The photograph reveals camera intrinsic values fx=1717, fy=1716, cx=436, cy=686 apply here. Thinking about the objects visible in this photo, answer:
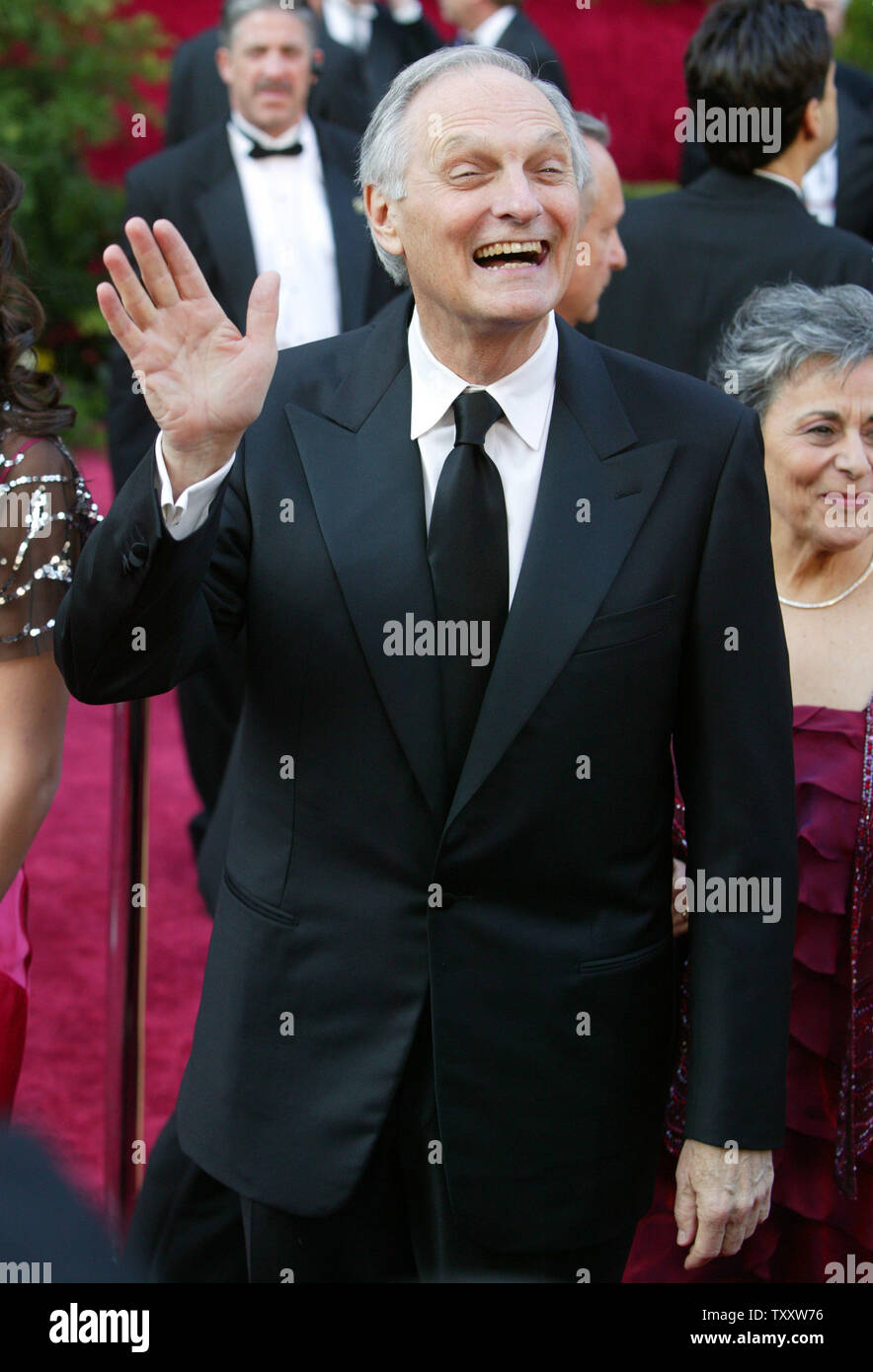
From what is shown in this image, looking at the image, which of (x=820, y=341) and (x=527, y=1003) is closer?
(x=527, y=1003)

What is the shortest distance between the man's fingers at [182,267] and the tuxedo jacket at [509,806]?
0.83 ft

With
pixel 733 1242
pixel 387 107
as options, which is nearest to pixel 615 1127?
pixel 733 1242

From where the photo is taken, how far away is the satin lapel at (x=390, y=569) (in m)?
1.94

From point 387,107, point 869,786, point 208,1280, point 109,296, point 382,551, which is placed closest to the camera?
point 109,296

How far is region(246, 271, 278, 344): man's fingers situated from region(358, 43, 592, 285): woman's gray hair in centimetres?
32

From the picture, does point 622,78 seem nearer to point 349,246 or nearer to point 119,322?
point 349,246

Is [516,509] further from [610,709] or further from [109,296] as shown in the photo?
[109,296]

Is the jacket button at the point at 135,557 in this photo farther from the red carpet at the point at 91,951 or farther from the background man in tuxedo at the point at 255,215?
the background man in tuxedo at the point at 255,215

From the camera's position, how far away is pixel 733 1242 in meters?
2.07

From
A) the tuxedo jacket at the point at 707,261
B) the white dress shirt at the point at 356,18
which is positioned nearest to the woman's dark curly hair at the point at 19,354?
the tuxedo jacket at the point at 707,261

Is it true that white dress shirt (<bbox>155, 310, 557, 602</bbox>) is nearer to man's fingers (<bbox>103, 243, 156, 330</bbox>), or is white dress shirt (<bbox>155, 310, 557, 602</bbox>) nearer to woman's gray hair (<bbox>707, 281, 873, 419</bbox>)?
man's fingers (<bbox>103, 243, 156, 330</bbox>)

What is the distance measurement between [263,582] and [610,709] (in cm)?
42

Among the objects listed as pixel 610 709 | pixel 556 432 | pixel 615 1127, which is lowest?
pixel 615 1127

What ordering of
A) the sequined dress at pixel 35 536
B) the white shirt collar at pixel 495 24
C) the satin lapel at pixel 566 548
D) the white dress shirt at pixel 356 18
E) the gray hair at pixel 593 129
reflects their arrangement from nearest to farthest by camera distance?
the satin lapel at pixel 566 548
the sequined dress at pixel 35 536
the gray hair at pixel 593 129
the white shirt collar at pixel 495 24
the white dress shirt at pixel 356 18
